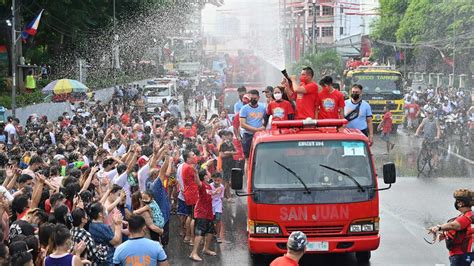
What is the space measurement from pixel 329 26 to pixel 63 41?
77.5m

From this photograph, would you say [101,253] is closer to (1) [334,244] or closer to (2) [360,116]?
Answer: (1) [334,244]

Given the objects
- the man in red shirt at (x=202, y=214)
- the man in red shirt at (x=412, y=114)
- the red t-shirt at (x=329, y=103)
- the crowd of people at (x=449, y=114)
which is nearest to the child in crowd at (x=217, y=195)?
the man in red shirt at (x=202, y=214)

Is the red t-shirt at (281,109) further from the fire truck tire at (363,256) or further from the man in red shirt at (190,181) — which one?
the fire truck tire at (363,256)

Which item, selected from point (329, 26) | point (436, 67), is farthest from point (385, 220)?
point (329, 26)

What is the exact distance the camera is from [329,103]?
1395 centimetres

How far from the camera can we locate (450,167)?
977 inches

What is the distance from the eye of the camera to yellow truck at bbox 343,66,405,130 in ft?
115

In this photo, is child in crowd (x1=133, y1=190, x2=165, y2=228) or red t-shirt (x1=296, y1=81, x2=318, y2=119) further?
red t-shirt (x1=296, y1=81, x2=318, y2=119)

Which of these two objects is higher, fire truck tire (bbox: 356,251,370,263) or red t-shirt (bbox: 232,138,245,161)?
red t-shirt (bbox: 232,138,245,161)

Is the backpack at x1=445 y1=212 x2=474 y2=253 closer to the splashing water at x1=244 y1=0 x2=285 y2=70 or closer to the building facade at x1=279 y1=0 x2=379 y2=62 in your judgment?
the splashing water at x1=244 y1=0 x2=285 y2=70

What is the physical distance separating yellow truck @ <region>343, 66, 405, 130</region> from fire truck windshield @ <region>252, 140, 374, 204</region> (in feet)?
74.6

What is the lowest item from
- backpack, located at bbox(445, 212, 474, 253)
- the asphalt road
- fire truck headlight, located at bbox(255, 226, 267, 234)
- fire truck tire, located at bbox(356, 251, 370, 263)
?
the asphalt road

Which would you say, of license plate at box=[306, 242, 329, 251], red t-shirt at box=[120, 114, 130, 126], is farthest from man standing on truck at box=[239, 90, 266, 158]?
red t-shirt at box=[120, 114, 130, 126]

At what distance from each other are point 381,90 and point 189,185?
73.8 feet
